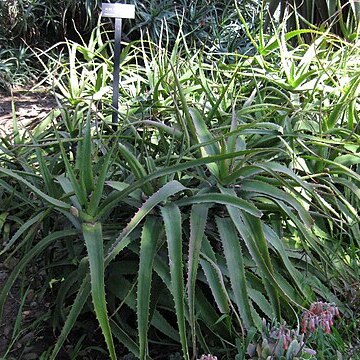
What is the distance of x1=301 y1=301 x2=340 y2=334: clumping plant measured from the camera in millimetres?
1266

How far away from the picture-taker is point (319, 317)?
4.22 feet

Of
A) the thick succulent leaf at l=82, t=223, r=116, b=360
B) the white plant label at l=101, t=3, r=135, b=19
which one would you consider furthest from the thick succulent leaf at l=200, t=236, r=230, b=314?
the white plant label at l=101, t=3, r=135, b=19

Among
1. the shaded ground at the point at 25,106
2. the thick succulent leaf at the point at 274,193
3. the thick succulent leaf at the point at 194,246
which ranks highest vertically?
the thick succulent leaf at the point at 274,193

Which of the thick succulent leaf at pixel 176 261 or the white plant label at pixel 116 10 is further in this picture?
the white plant label at pixel 116 10

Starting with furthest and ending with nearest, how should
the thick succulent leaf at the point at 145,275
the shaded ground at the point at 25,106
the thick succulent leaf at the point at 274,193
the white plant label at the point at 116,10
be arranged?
the shaded ground at the point at 25,106 → the white plant label at the point at 116,10 → the thick succulent leaf at the point at 274,193 → the thick succulent leaf at the point at 145,275

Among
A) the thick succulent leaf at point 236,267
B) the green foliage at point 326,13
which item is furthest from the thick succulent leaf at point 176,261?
the green foliage at point 326,13

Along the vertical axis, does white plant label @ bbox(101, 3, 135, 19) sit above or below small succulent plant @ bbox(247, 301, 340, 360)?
above

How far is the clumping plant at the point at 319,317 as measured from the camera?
127cm

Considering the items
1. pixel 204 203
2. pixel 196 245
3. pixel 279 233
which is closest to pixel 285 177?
pixel 279 233

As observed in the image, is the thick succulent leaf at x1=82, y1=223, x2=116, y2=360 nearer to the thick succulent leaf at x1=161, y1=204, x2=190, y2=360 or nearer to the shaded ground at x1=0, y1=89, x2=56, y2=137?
the thick succulent leaf at x1=161, y1=204, x2=190, y2=360

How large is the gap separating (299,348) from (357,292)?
571mm

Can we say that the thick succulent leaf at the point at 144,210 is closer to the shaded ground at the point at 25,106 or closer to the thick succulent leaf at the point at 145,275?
the thick succulent leaf at the point at 145,275

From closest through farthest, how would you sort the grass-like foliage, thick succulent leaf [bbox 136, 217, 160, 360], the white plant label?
thick succulent leaf [bbox 136, 217, 160, 360] < the grass-like foliage < the white plant label

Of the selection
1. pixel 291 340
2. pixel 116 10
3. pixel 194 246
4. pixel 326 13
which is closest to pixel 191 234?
pixel 194 246
